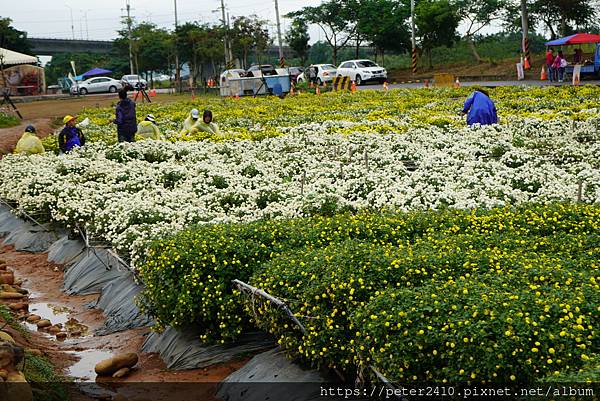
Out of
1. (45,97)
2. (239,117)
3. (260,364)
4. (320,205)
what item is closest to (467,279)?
(260,364)

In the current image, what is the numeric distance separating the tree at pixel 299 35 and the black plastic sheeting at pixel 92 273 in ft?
177

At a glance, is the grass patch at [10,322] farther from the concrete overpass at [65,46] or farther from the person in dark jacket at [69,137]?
the concrete overpass at [65,46]

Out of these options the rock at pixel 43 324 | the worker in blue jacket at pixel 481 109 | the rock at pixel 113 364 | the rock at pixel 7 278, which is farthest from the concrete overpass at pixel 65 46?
the rock at pixel 113 364

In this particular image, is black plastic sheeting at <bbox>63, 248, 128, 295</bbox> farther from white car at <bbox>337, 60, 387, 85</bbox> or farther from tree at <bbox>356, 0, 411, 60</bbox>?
tree at <bbox>356, 0, 411, 60</bbox>

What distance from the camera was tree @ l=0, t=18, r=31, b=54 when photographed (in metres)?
62.2

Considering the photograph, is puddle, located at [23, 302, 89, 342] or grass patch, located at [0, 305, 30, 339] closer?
grass patch, located at [0, 305, 30, 339]

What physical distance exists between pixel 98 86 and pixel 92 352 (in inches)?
2134

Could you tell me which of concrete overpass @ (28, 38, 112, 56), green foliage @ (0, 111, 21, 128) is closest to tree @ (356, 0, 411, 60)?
green foliage @ (0, 111, 21, 128)

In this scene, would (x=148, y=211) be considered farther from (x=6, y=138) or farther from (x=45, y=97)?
(x=45, y=97)

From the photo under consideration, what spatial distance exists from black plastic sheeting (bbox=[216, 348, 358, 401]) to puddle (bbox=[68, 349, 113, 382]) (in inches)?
69.7

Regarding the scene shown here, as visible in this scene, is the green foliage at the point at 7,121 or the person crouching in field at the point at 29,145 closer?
the person crouching in field at the point at 29,145

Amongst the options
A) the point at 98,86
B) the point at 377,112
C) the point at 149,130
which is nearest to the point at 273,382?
the point at 149,130

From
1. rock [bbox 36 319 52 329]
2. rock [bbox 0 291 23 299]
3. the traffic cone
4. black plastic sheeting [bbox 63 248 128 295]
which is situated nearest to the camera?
rock [bbox 36 319 52 329]

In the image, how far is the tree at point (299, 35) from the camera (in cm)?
6469
